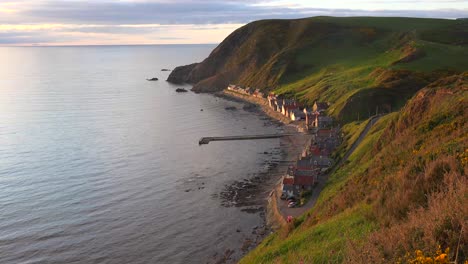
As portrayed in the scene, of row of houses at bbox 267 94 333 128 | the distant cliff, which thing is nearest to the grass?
row of houses at bbox 267 94 333 128

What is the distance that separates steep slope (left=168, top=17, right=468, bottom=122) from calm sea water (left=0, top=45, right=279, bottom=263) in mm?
22851

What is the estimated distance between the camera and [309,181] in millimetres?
48969

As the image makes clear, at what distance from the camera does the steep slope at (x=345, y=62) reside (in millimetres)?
91625

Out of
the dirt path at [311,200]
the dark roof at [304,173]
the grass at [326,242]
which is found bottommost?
the dirt path at [311,200]

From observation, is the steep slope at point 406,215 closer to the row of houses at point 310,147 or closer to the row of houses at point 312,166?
the row of houses at point 312,166

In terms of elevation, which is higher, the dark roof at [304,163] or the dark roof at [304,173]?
Answer: the dark roof at [304,173]

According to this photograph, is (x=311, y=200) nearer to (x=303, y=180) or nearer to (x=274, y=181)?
(x=303, y=180)

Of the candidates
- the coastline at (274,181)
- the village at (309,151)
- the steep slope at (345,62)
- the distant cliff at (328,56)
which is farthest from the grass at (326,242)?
the distant cliff at (328,56)

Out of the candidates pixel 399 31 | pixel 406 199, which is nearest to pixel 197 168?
pixel 406 199

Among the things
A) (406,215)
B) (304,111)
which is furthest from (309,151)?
(406,215)

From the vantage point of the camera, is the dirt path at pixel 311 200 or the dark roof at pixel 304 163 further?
the dark roof at pixel 304 163

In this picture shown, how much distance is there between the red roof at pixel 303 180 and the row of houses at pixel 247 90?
86.7m

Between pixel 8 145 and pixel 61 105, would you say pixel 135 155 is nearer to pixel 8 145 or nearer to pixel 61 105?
pixel 8 145

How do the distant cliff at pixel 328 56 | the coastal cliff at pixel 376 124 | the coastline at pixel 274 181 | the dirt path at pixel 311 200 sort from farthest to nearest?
the distant cliff at pixel 328 56 → the coastline at pixel 274 181 → the dirt path at pixel 311 200 → the coastal cliff at pixel 376 124
